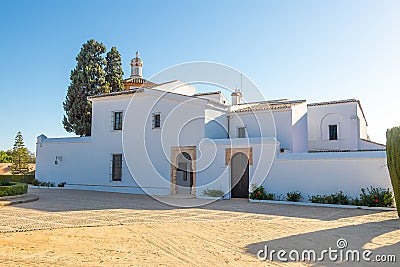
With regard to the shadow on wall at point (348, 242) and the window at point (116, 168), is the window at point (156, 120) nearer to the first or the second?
the window at point (116, 168)

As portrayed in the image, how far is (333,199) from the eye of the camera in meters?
13.9

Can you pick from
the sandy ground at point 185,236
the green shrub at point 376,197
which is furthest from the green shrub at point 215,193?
the green shrub at point 376,197

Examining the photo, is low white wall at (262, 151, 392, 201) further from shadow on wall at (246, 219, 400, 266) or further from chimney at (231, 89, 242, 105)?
chimney at (231, 89, 242, 105)

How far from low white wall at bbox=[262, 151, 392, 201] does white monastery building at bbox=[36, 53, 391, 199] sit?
0.04 m

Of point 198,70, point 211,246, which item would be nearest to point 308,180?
point 198,70

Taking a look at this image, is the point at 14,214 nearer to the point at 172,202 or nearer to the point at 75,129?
the point at 172,202

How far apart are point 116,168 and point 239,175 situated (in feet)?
23.8

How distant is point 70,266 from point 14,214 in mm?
6423

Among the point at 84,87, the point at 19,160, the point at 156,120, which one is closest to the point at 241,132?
the point at 156,120

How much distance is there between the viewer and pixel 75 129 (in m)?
27.8

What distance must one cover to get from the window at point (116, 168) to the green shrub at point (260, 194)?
8003 mm

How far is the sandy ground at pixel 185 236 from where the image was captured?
20.1ft

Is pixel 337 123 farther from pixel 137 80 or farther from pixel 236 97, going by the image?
pixel 137 80

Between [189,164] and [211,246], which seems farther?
[189,164]
